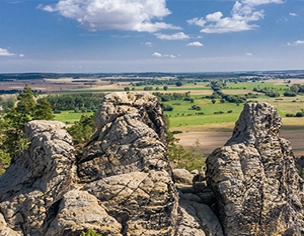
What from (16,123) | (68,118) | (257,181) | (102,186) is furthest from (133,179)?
(68,118)

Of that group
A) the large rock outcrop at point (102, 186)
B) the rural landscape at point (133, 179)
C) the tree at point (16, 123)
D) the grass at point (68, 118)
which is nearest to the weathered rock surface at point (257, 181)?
the rural landscape at point (133, 179)

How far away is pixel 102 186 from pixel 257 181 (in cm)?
1287

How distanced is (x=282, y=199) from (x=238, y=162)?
477 cm

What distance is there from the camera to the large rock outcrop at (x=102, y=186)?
22156mm

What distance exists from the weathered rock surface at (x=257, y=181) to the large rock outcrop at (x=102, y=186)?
2.27 metres

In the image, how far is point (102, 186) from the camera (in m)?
23.1

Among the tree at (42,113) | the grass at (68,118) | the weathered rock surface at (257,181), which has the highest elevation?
the tree at (42,113)

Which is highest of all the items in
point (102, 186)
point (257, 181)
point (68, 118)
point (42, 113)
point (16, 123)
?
point (42, 113)

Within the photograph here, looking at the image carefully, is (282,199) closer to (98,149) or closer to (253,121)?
(253,121)

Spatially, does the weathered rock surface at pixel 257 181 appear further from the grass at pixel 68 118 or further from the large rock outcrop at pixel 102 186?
the grass at pixel 68 118

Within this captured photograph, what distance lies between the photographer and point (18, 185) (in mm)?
24500

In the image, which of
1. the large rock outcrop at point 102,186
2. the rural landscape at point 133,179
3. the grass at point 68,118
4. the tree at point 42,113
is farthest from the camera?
the grass at point 68,118

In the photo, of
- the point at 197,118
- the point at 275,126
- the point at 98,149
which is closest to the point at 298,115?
the point at 197,118

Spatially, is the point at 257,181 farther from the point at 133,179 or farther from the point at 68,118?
the point at 68,118
